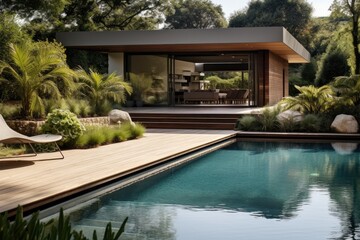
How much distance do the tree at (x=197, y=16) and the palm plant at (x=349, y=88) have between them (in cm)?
3412

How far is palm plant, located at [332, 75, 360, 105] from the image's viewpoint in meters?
13.2

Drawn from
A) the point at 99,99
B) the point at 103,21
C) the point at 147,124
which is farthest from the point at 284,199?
the point at 103,21

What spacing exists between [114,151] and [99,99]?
4.12 metres

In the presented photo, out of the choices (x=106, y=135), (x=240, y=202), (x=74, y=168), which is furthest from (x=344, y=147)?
(x=74, y=168)

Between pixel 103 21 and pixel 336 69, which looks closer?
pixel 336 69

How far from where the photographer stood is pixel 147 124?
14.6 meters

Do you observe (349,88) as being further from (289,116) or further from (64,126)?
(64,126)

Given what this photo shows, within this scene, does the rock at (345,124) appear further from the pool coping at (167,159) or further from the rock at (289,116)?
the rock at (289,116)

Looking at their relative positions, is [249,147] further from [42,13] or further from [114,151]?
[42,13]

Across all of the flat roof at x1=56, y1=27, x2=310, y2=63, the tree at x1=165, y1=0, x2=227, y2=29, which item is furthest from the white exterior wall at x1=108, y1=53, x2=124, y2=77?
the tree at x1=165, y1=0, x2=227, y2=29

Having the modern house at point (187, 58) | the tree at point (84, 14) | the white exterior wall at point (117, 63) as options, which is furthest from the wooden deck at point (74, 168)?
the tree at point (84, 14)

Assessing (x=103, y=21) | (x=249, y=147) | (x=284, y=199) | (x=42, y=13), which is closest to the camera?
(x=284, y=199)

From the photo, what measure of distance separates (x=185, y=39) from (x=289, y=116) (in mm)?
4773

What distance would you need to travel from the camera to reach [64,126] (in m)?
9.13
